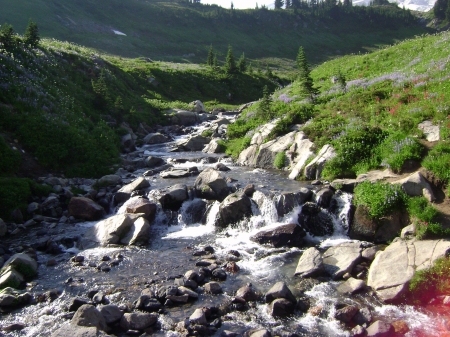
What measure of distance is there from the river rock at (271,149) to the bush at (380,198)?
28.9 feet

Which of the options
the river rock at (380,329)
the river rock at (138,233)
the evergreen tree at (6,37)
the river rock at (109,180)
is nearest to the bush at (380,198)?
the river rock at (380,329)

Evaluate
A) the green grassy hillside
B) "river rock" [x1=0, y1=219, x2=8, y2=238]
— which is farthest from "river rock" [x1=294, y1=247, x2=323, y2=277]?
the green grassy hillside

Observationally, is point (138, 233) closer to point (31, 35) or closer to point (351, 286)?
point (351, 286)

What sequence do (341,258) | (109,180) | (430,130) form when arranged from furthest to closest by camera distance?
1. (109,180)
2. (430,130)
3. (341,258)

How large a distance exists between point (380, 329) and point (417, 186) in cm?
807

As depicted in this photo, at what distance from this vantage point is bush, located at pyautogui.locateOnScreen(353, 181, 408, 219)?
15664 millimetres

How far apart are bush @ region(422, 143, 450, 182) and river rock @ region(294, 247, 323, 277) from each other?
670cm

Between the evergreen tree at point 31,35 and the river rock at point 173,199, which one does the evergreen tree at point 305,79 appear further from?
the evergreen tree at point 31,35

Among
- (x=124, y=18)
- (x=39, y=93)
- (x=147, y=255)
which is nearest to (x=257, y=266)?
(x=147, y=255)

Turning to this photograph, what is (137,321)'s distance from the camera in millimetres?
10812

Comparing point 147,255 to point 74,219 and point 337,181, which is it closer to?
point 74,219

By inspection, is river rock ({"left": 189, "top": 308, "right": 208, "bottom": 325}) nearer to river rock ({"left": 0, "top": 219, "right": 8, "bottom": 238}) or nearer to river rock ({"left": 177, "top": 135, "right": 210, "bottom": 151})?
river rock ({"left": 0, "top": 219, "right": 8, "bottom": 238})

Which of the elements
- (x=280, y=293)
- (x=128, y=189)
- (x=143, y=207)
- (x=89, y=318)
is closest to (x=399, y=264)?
(x=280, y=293)

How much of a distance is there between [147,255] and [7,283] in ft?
17.3
